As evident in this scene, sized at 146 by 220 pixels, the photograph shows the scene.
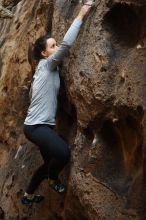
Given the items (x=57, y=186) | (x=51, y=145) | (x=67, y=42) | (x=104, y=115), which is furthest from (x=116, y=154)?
(x=67, y=42)

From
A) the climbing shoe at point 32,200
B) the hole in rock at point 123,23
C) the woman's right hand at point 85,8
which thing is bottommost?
the climbing shoe at point 32,200

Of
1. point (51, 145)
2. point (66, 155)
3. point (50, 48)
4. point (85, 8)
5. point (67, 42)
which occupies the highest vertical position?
point (85, 8)

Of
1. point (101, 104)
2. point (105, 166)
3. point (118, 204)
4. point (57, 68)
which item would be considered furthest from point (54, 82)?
point (118, 204)

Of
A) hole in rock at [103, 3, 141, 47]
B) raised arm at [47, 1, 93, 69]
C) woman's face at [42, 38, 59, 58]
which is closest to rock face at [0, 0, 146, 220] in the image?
hole in rock at [103, 3, 141, 47]

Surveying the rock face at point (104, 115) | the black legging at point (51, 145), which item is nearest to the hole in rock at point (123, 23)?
the rock face at point (104, 115)

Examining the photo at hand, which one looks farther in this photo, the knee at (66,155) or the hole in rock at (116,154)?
the knee at (66,155)

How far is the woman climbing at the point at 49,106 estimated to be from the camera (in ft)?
20.5

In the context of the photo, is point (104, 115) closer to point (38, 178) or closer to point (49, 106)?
point (49, 106)

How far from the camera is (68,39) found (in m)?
6.12

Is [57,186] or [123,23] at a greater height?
[123,23]

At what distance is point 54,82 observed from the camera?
649 cm

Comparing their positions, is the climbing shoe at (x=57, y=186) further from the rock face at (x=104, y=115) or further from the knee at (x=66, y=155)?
the knee at (x=66, y=155)

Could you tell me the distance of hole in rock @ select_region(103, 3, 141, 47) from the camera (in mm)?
6062

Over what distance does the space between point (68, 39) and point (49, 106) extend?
0.81 meters
